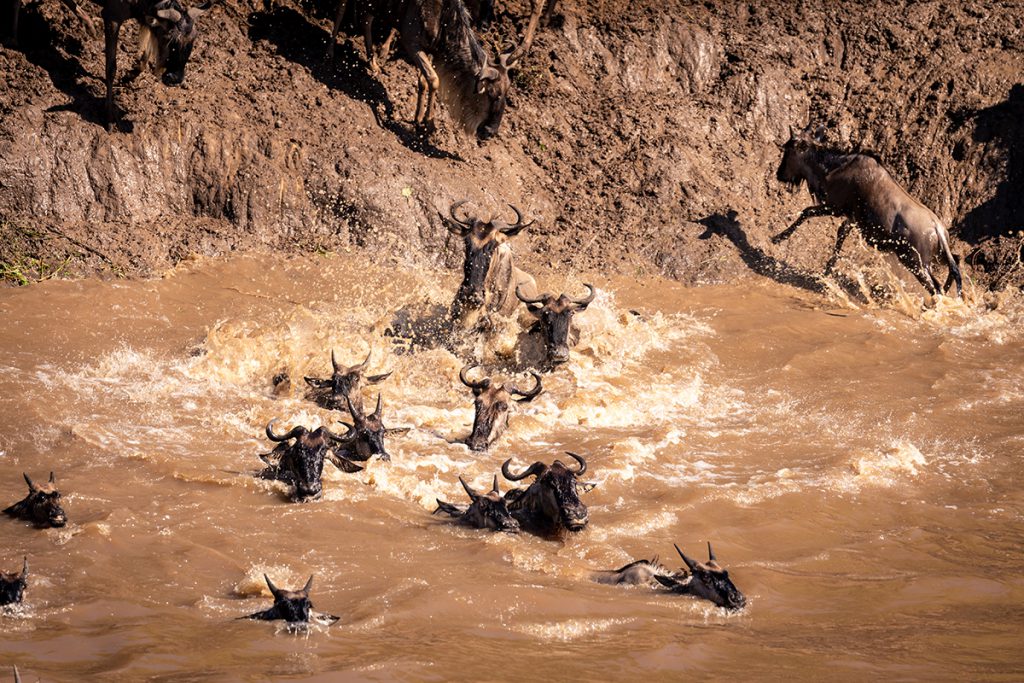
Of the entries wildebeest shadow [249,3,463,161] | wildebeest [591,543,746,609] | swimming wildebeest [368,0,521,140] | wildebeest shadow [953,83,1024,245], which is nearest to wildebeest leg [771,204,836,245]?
wildebeest shadow [953,83,1024,245]

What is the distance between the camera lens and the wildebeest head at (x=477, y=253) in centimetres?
1089

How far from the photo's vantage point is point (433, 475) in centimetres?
783

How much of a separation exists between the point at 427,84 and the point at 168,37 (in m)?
3.24

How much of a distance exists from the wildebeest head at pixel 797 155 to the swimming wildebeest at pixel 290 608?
36.8ft

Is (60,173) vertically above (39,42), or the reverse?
(39,42)

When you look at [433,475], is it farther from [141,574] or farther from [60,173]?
[60,173]

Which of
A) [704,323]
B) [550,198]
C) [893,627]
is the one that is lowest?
[893,627]

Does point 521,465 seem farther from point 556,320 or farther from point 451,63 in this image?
point 451,63

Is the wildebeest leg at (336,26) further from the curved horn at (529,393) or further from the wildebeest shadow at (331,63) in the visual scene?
the curved horn at (529,393)

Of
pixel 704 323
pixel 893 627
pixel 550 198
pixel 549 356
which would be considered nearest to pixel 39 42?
pixel 550 198

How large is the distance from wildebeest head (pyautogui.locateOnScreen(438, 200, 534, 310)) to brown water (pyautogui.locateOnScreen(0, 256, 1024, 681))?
0.75 m

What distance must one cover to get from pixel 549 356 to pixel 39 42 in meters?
7.96

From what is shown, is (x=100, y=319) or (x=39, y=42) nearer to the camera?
(x=100, y=319)

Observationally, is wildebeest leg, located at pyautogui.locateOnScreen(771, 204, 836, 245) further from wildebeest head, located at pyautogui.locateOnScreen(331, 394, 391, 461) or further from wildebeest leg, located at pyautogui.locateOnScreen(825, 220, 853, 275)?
wildebeest head, located at pyautogui.locateOnScreen(331, 394, 391, 461)
